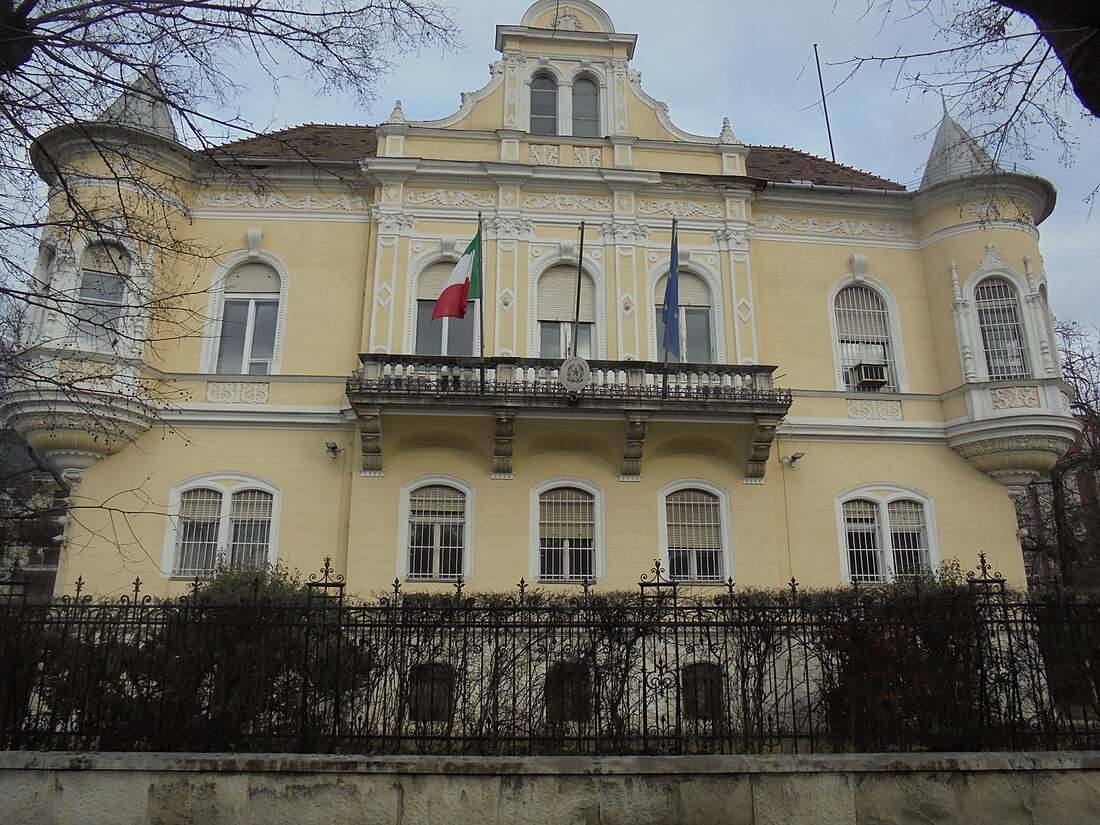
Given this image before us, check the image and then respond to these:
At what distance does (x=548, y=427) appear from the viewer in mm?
17062

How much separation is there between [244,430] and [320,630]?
9.75 m

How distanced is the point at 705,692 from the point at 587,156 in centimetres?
1374

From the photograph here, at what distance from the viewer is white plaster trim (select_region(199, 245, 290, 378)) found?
59.4ft

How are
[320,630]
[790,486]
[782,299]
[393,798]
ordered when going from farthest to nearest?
1. [782,299]
2. [790,486]
3. [320,630]
4. [393,798]

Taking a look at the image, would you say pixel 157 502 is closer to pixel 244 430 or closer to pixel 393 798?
pixel 244 430

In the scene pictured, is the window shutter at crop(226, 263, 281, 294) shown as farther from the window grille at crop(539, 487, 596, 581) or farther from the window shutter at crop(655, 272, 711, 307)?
the window shutter at crop(655, 272, 711, 307)

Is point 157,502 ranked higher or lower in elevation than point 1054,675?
higher

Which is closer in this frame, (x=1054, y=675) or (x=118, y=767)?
(x=118, y=767)

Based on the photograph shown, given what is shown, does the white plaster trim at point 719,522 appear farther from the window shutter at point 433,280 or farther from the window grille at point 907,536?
the window shutter at point 433,280

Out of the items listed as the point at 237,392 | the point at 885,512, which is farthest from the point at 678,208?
the point at 237,392

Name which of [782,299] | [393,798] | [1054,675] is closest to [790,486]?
[782,299]

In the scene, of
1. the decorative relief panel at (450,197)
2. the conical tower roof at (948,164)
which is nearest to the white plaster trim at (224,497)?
the decorative relief panel at (450,197)

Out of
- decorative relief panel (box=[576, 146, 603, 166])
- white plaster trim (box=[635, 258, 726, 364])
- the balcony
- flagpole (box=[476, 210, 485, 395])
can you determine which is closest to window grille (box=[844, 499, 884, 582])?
the balcony

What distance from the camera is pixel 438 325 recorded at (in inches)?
731
